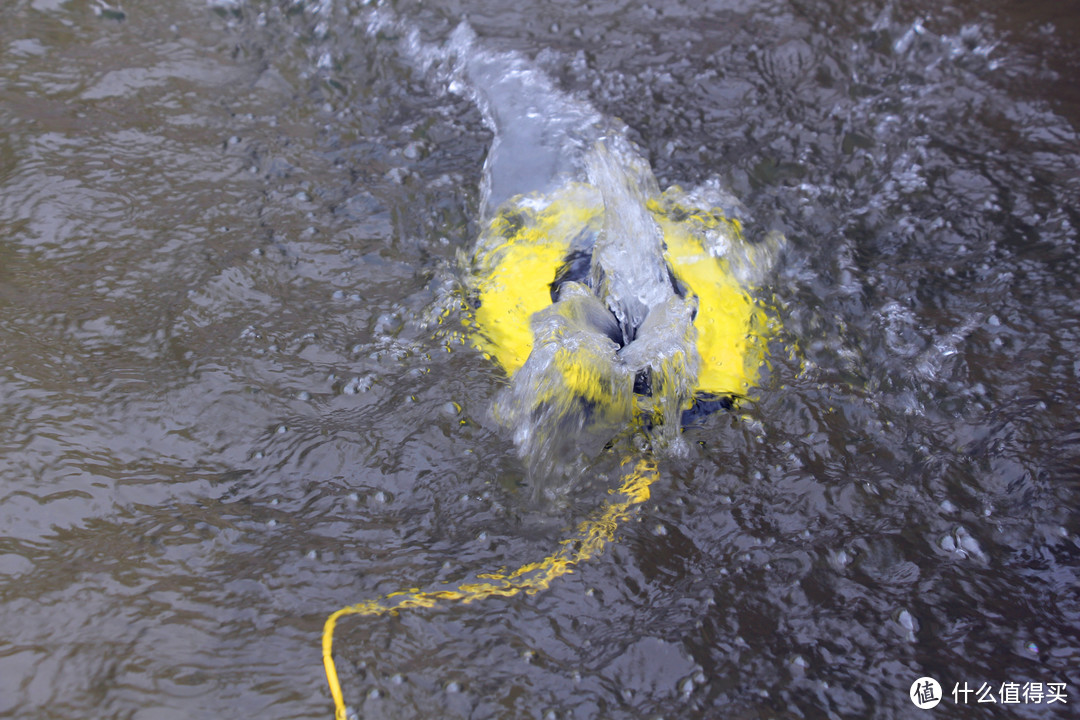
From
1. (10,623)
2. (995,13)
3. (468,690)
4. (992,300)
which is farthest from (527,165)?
(995,13)

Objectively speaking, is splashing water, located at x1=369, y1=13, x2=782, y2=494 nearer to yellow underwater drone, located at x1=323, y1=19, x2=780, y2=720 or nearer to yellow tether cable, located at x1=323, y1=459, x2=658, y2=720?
yellow underwater drone, located at x1=323, y1=19, x2=780, y2=720

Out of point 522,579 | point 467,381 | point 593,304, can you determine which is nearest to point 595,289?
point 593,304

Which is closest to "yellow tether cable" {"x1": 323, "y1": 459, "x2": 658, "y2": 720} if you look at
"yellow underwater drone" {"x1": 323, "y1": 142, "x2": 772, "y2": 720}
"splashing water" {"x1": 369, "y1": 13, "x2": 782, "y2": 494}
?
"yellow underwater drone" {"x1": 323, "y1": 142, "x2": 772, "y2": 720}

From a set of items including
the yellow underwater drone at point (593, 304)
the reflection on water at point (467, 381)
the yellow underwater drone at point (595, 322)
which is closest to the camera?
the reflection on water at point (467, 381)

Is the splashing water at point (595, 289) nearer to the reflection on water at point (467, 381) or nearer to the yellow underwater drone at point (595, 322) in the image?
the yellow underwater drone at point (595, 322)

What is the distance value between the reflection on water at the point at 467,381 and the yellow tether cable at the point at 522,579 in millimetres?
44

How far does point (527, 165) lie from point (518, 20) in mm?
1499

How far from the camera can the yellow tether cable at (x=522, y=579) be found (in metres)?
Answer: 2.20

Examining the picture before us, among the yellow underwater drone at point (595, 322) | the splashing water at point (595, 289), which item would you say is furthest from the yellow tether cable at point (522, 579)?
Result: the splashing water at point (595, 289)

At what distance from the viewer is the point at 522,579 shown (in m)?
2.37

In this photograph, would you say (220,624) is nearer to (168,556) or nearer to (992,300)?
(168,556)

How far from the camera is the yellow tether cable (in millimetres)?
2197

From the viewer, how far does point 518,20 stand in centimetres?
452

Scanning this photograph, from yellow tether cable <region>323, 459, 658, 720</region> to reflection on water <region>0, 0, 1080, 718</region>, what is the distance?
0.14ft
